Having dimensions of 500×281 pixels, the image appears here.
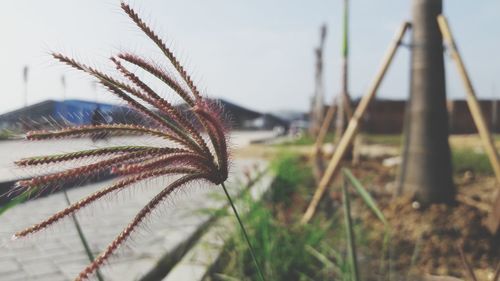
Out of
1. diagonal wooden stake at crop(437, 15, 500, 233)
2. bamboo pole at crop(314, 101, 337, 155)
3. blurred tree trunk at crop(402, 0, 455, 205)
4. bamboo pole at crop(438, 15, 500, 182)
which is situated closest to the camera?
diagonal wooden stake at crop(437, 15, 500, 233)

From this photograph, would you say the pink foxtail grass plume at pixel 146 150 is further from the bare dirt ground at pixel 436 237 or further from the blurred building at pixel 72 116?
the bare dirt ground at pixel 436 237

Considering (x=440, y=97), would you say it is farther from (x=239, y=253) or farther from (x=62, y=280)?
(x=62, y=280)

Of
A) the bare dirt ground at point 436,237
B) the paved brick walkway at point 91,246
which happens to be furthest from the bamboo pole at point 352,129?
the paved brick walkway at point 91,246

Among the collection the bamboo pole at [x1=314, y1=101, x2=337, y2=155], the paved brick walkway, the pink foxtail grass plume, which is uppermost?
the pink foxtail grass plume

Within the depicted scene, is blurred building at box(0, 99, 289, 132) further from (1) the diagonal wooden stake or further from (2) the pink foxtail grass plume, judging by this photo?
(1) the diagonal wooden stake

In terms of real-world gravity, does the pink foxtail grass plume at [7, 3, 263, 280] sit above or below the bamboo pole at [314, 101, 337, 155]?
above

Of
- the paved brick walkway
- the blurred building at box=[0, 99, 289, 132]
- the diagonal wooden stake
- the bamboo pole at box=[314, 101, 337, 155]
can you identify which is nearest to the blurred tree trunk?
the diagonal wooden stake

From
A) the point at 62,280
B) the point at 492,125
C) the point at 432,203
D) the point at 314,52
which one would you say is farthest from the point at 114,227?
the point at 492,125
